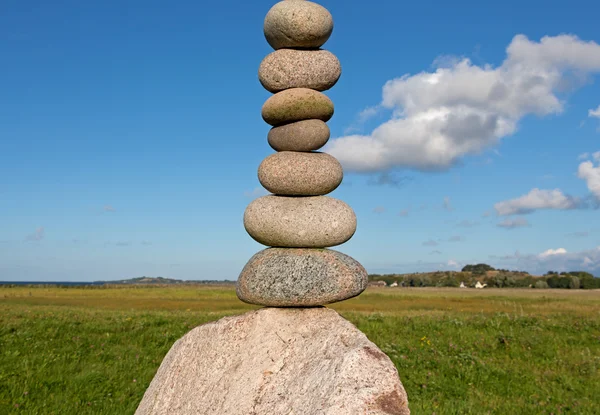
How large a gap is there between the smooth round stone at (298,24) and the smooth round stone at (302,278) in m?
3.84

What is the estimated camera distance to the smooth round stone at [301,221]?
366 inches

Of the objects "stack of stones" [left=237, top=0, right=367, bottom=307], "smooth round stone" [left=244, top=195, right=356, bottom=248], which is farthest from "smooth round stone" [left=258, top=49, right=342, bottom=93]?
"smooth round stone" [left=244, top=195, right=356, bottom=248]

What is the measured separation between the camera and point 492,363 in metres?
18.3

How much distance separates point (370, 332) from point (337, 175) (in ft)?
46.5

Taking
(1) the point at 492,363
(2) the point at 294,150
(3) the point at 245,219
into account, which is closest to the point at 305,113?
(2) the point at 294,150

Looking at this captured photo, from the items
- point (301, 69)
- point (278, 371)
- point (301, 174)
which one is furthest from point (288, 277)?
point (301, 69)

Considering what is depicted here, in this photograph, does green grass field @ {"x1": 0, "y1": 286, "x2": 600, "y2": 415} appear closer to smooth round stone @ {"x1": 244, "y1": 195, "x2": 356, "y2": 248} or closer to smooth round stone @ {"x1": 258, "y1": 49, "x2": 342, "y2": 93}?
smooth round stone @ {"x1": 244, "y1": 195, "x2": 356, "y2": 248}

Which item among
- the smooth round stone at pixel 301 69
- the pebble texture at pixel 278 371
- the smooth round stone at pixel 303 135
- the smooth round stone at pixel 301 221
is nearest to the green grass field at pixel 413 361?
the pebble texture at pixel 278 371

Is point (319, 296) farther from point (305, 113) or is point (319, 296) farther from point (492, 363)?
point (492, 363)

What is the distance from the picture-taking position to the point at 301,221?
30.5 ft

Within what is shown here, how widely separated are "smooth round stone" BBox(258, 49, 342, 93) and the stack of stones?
0.02 meters

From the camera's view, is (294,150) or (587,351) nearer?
(294,150)

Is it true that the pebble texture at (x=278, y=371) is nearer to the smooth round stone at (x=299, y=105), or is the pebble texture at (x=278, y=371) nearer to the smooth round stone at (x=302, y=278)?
the smooth round stone at (x=302, y=278)

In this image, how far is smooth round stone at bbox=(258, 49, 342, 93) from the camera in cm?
1004
